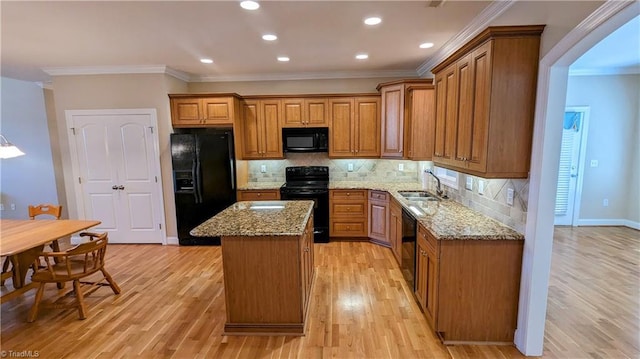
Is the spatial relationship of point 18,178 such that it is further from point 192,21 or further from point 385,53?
point 385,53

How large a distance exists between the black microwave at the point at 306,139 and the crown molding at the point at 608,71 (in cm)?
444

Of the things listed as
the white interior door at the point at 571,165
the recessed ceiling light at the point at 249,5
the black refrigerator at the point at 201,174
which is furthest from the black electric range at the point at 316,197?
the white interior door at the point at 571,165

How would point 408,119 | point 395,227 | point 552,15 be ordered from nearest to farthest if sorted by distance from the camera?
point 552,15, point 395,227, point 408,119

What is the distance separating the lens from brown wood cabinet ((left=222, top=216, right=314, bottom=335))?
7.47 feet

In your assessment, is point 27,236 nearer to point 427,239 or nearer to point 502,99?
point 427,239

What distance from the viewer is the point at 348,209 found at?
4531 mm

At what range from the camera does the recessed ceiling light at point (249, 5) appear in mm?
2262

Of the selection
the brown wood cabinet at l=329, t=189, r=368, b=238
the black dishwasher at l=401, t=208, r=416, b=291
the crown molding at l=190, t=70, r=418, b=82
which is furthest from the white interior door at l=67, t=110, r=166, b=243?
the black dishwasher at l=401, t=208, r=416, b=291

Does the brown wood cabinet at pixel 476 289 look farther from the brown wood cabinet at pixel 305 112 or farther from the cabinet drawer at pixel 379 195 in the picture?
the brown wood cabinet at pixel 305 112

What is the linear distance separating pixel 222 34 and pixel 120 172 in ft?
9.70

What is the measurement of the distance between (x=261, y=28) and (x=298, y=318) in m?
2.73

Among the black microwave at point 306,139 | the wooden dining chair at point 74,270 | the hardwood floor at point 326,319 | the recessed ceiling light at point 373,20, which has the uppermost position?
the recessed ceiling light at point 373,20

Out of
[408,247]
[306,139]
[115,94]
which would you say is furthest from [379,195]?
[115,94]

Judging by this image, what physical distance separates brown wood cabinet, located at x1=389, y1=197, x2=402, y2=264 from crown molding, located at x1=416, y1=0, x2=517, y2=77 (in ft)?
6.28
